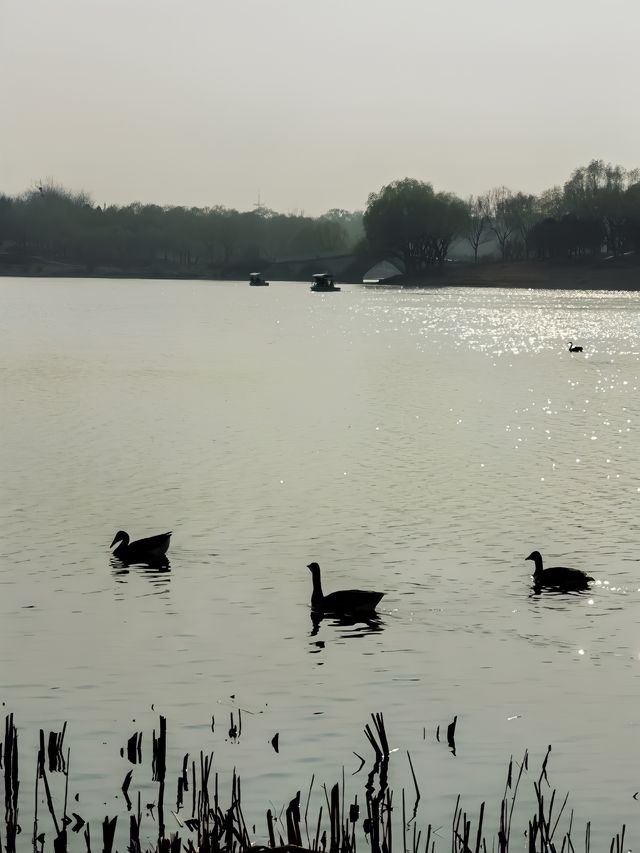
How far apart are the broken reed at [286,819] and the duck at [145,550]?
30.5 ft

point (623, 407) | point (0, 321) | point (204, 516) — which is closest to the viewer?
point (204, 516)

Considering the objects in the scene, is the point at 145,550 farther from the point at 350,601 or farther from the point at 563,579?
the point at 563,579

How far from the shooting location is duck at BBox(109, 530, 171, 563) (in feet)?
75.6

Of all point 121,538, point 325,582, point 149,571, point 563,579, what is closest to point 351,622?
point 325,582

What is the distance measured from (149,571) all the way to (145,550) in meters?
0.37

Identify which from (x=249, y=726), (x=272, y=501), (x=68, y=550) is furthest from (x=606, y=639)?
(x=272, y=501)

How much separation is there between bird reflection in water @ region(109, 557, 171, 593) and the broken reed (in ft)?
27.4

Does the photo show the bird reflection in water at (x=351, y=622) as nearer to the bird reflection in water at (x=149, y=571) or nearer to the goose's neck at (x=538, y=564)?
the bird reflection in water at (x=149, y=571)

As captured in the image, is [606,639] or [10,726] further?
[606,639]

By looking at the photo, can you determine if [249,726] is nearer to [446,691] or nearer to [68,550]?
[446,691]

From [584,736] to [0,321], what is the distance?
11368cm

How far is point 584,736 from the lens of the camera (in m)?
14.6

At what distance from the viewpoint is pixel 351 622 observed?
64.2ft

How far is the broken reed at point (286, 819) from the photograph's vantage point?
33.4ft
